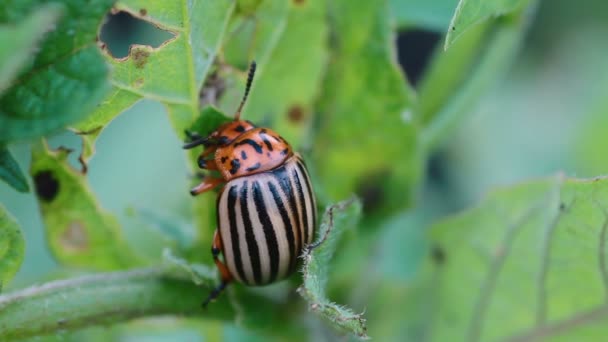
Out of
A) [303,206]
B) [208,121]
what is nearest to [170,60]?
[208,121]

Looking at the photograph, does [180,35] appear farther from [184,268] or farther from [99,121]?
[184,268]

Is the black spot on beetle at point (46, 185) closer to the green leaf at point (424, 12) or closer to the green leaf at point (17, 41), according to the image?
the green leaf at point (17, 41)

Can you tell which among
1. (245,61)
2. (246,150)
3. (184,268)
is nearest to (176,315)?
(184,268)

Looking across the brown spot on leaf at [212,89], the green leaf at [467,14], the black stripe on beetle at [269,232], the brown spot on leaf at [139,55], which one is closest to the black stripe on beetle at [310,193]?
the black stripe on beetle at [269,232]

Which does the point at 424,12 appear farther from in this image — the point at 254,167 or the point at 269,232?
the point at 269,232

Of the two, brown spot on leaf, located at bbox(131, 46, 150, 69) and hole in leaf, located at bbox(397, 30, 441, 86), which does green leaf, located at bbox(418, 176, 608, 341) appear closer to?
brown spot on leaf, located at bbox(131, 46, 150, 69)

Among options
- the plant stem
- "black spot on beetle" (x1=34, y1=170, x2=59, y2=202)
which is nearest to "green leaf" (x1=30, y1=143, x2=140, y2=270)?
"black spot on beetle" (x1=34, y1=170, x2=59, y2=202)
